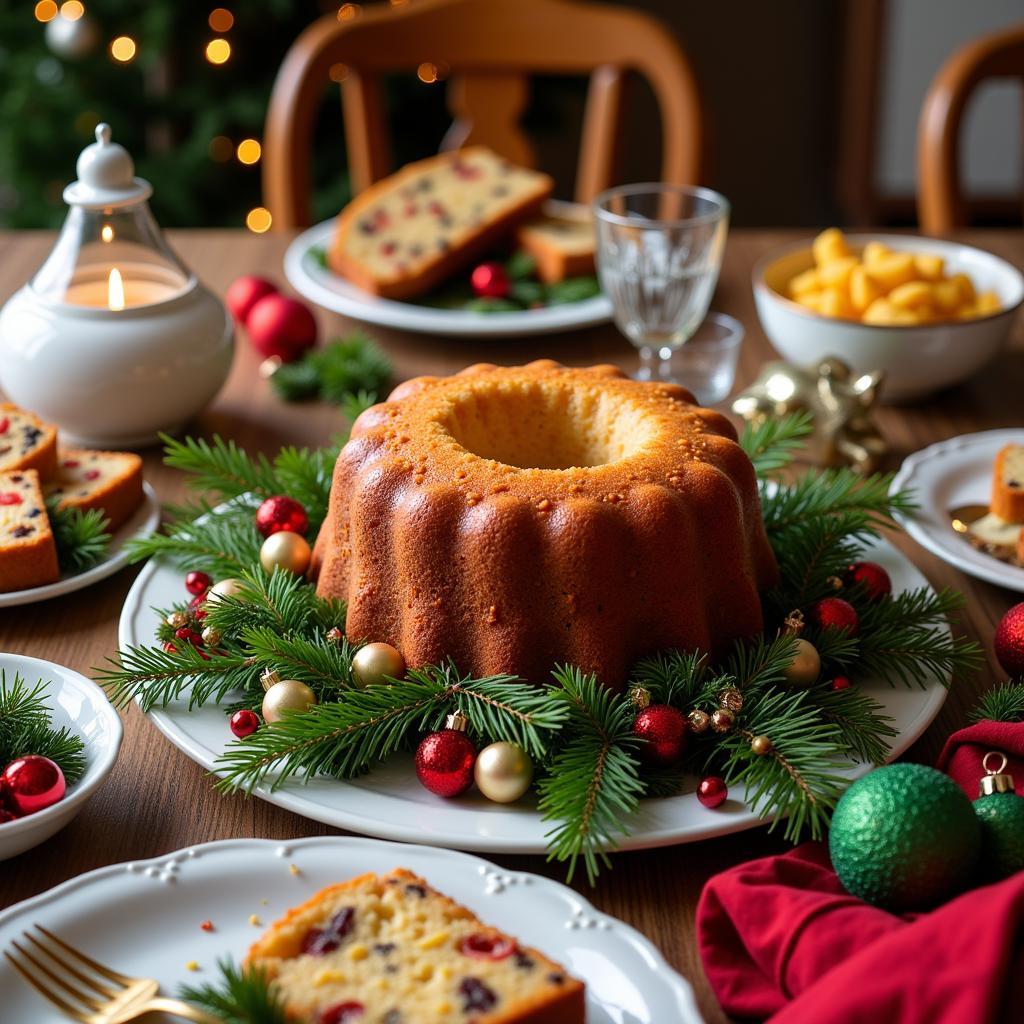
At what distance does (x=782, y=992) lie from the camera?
83 centimetres

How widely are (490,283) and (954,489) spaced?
0.83 meters

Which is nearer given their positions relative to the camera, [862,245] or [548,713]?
[548,713]

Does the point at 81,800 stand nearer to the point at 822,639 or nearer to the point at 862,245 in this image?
the point at 822,639

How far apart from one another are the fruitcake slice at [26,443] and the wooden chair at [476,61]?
1.16 metres

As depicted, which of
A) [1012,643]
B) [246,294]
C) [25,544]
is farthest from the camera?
[246,294]

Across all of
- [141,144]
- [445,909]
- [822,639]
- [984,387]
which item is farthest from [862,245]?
[141,144]

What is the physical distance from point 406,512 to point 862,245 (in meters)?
1.14

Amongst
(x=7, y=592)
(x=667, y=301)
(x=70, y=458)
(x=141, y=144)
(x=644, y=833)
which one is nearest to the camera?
(x=644, y=833)

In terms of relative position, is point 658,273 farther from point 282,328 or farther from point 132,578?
point 132,578

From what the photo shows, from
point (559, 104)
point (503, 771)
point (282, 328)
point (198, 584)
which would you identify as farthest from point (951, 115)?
point (559, 104)

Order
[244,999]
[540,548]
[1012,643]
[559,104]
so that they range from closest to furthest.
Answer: [244,999] < [540,548] < [1012,643] < [559,104]

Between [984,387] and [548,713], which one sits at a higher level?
[548,713]

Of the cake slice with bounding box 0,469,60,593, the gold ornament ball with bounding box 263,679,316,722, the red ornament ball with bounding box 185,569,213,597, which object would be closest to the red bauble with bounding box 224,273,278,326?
the cake slice with bounding box 0,469,60,593

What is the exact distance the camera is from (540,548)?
1.07 metres
